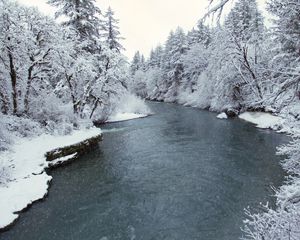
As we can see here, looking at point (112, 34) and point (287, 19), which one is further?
point (112, 34)

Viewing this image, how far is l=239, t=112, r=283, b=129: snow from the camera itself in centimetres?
2215

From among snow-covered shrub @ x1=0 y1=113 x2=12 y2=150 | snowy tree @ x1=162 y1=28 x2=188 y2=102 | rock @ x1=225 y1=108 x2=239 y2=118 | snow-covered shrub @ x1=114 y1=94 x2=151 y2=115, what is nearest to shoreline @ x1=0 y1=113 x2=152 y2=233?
snow-covered shrub @ x1=0 y1=113 x2=12 y2=150

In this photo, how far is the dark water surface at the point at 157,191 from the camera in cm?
788

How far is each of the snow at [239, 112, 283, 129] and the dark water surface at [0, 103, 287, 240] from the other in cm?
458

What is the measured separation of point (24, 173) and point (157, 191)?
18.9ft

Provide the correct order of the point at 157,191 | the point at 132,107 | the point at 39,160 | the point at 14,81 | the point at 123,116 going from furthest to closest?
the point at 132,107 < the point at 123,116 < the point at 14,81 < the point at 39,160 < the point at 157,191

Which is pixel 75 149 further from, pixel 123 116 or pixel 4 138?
pixel 123 116

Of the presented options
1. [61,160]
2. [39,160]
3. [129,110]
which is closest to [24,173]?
[39,160]

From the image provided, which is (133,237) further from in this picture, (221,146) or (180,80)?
(180,80)

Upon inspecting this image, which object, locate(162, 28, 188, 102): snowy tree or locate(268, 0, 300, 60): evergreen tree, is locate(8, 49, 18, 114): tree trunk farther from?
locate(162, 28, 188, 102): snowy tree

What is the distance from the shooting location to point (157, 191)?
1045cm

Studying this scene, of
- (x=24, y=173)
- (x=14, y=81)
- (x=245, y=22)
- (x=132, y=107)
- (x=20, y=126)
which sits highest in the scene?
(x=245, y=22)

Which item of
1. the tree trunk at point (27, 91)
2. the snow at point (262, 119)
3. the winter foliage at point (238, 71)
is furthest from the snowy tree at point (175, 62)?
the tree trunk at point (27, 91)

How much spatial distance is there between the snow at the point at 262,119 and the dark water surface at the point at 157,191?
4.58 meters
